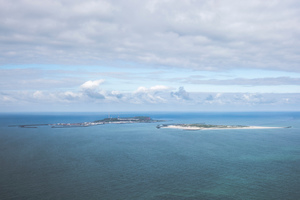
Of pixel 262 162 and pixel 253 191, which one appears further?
pixel 262 162

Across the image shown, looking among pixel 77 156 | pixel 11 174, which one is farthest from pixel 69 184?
pixel 77 156

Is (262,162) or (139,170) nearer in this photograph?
(139,170)

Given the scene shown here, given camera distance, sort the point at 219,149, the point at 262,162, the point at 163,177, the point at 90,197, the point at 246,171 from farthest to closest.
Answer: the point at 219,149 < the point at 262,162 < the point at 246,171 < the point at 163,177 < the point at 90,197

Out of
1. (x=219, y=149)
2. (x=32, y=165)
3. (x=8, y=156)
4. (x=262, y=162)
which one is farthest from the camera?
(x=219, y=149)

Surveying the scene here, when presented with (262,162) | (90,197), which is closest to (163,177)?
(90,197)

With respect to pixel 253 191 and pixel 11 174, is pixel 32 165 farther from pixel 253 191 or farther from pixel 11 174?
pixel 253 191

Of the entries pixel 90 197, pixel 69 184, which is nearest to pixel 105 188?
pixel 90 197

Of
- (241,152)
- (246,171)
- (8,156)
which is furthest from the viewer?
(241,152)

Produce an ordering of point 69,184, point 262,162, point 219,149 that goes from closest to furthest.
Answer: point 69,184 → point 262,162 → point 219,149

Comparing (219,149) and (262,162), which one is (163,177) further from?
(219,149)
